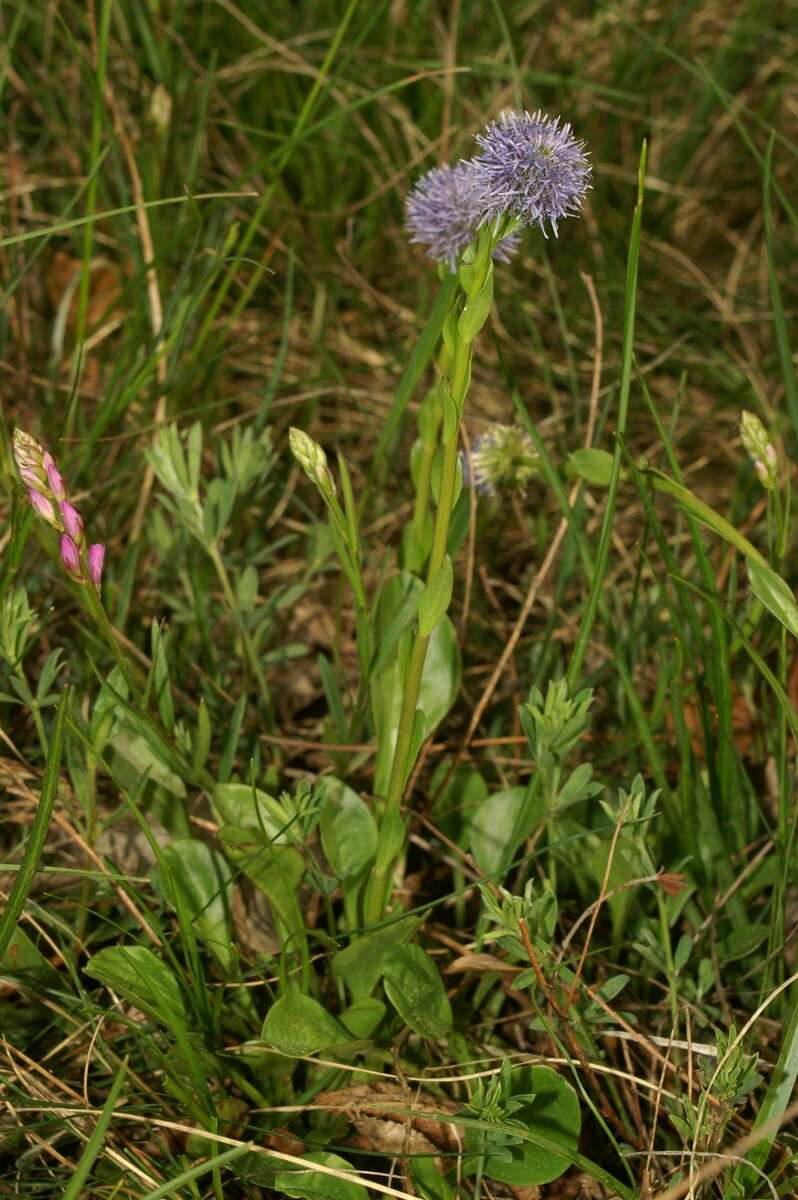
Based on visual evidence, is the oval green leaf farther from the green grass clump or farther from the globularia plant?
the globularia plant

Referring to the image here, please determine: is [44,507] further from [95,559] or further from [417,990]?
[417,990]

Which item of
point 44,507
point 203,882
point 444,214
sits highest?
point 444,214

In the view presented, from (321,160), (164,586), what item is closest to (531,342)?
(321,160)

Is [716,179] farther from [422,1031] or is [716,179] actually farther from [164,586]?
[422,1031]

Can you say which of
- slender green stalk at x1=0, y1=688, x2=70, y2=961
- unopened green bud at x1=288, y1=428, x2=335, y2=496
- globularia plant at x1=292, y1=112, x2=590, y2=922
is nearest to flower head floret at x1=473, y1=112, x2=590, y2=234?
globularia plant at x1=292, y1=112, x2=590, y2=922

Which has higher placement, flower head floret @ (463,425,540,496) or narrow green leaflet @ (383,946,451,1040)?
flower head floret @ (463,425,540,496)

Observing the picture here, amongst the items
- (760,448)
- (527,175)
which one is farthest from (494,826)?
(527,175)
